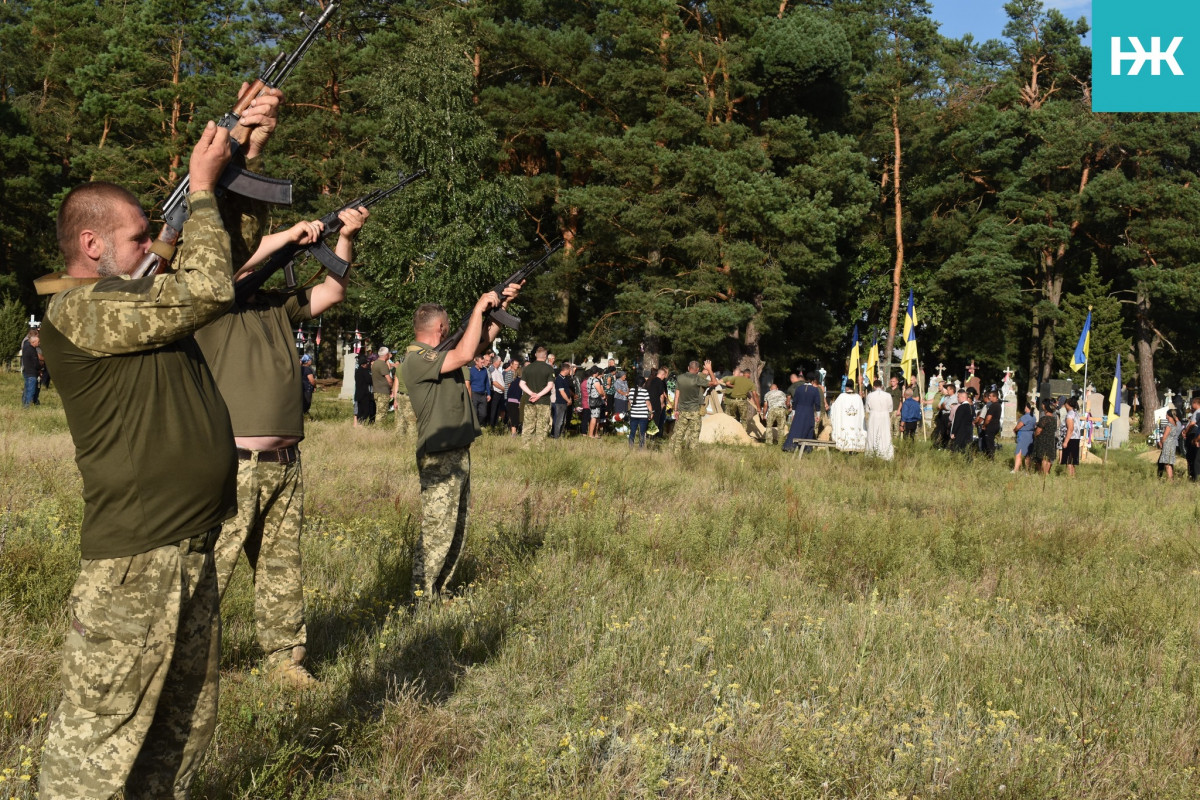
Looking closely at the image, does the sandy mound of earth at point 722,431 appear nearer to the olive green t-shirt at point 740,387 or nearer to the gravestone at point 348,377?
the olive green t-shirt at point 740,387

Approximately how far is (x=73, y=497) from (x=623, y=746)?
6.11 metres

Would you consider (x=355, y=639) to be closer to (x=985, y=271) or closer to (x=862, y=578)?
(x=862, y=578)

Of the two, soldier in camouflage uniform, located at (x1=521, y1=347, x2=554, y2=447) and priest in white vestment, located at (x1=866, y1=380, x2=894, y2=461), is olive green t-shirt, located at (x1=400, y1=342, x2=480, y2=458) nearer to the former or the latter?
soldier in camouflage uniform, located at (x1=521, y1=347, x2=554, y2=447)

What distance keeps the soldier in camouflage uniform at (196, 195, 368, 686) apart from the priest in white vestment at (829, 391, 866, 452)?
602 inches

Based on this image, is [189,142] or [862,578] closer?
[862,578]

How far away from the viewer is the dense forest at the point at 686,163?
3369 centimetres

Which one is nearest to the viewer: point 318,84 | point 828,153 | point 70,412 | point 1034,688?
point 70,412

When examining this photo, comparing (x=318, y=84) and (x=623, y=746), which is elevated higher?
(x=318, y=84)

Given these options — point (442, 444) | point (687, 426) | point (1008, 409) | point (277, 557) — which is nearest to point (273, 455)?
point (277, 557)

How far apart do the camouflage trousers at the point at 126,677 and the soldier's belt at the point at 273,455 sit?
1.59 metres

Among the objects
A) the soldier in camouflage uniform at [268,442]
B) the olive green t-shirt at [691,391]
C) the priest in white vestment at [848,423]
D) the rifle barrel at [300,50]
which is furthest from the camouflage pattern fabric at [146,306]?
the olive green t-shirt at [691,391]

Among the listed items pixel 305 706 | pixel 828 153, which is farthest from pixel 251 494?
pixel 828 153

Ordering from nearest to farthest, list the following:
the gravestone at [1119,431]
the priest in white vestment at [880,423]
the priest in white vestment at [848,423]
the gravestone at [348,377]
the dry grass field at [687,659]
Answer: the dry grass field at [687,659] → the priest in white vestment at [880,423] → the priest in white vestment at [848,423] → the gravestone at [348,377] → the gravestone at [1119,431]

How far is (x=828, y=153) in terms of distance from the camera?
35969mm
